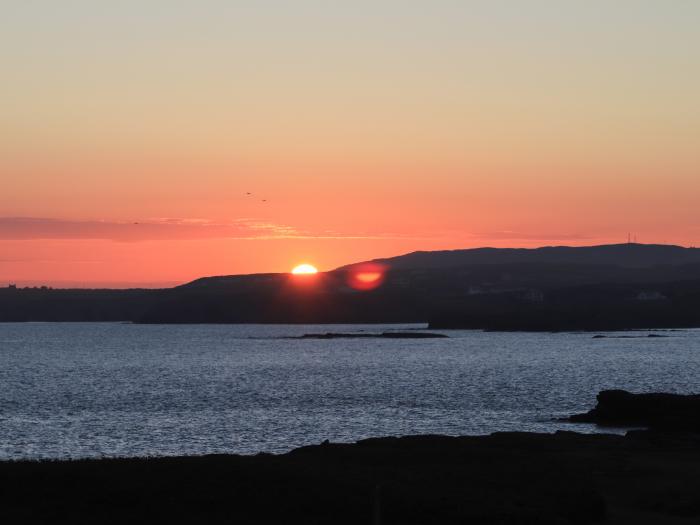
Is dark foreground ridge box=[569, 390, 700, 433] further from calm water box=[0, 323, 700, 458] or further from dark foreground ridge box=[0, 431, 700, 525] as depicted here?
dark foreground ridge box=[0, 431, 700, 525]

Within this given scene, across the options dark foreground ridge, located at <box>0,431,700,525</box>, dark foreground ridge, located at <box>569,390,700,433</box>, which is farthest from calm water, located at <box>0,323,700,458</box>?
dark foreground ridge, located at <box>0,431,700,525</box>

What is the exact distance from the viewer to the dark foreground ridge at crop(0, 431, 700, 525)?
35.4 metres

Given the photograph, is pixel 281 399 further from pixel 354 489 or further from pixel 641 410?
pixel 354 489

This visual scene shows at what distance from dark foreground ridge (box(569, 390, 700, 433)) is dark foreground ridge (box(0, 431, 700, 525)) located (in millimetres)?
27780

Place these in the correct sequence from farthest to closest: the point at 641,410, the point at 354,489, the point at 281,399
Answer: the point at 281,399
the point at 641,410
the point at 354,489

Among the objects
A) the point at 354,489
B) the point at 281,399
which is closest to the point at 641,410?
the point at 281,399

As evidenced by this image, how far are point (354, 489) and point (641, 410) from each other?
161 feet

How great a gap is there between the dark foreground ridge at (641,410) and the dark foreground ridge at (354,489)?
1094 inches

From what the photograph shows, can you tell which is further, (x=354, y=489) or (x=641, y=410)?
(x=641, y=410)

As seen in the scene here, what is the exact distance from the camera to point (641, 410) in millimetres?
82750

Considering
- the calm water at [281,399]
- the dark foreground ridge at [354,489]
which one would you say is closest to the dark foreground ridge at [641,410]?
the calm water at [281,399]

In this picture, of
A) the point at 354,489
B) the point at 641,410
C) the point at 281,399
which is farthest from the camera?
the point at 281,399

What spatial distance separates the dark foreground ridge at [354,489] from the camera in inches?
1395

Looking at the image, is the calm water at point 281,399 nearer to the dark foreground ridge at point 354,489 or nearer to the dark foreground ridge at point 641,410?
the dark foreground ridge at point 641,410
